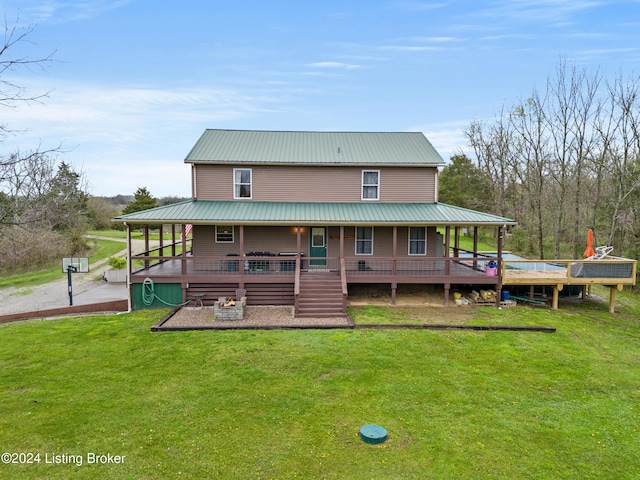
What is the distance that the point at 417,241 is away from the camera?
17.2 m

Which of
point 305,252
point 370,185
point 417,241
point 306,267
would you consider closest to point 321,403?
point 306,267

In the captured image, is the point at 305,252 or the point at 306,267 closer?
the point at 306,267

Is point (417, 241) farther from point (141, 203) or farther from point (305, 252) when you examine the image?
point (141, 203)

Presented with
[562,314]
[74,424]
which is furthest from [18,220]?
[562,314]

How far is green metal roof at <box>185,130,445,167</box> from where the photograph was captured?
16922mm

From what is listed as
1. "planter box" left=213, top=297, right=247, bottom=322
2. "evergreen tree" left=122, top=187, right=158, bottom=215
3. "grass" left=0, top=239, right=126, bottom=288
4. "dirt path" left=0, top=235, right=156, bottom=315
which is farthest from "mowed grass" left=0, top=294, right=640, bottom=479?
"evergreen tree" left=122, top=187, right=158, bottom=215

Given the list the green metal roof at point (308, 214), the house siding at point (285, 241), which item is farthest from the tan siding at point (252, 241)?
the green metal roof at point (308, 214)

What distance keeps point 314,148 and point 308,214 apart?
14.8 ft

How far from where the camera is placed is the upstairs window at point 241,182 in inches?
669

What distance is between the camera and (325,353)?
32.5 ft

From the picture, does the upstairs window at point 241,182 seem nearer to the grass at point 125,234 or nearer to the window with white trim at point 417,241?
the window with white trim at point 417,241

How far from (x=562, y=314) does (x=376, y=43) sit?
914 inches

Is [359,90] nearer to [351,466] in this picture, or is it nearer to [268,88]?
[268,88]

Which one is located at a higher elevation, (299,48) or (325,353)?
(299,48)
